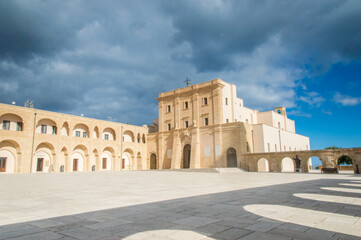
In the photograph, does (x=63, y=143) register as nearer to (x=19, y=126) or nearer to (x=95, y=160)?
(x=19, y=126)

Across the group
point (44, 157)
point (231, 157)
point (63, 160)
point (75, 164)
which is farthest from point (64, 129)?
point (231, 157)

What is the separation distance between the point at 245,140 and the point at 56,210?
30.9 meters

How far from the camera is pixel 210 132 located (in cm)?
3844

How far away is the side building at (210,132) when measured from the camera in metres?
35.9

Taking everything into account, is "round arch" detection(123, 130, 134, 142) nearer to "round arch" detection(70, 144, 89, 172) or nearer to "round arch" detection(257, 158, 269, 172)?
"round arch" detection(70, 144, 89, 172)

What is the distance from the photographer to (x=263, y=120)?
46.7 m

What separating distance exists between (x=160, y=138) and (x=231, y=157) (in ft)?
45.0

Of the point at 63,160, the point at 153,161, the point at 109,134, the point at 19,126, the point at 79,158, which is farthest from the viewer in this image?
the point at 153,161

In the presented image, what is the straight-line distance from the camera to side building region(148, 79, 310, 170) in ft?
118

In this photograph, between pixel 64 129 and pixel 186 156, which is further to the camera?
pixel 186 156

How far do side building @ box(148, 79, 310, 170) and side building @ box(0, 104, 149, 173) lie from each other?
189 inches

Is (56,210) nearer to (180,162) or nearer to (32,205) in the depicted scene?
(32,205)

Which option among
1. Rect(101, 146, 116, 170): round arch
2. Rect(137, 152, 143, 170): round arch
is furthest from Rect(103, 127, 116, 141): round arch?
Rect(137, 152, 143, 170): round arch

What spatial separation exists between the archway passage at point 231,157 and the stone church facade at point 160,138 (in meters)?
0.14
